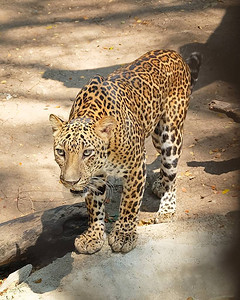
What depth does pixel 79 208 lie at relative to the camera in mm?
7145

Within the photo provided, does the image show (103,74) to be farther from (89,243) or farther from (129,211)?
(89,243)

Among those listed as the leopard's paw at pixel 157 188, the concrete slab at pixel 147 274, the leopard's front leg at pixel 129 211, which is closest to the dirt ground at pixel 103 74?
the leopard's paw at pixel 157 188

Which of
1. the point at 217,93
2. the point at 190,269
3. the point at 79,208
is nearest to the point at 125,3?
the point at 217,93

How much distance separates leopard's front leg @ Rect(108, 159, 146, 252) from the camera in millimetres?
6371

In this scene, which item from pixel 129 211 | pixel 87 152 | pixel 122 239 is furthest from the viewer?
pixel 129 211

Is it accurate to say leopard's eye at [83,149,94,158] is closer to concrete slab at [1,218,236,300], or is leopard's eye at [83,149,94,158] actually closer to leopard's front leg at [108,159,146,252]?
leopard's front leg at [108,159,146,252]

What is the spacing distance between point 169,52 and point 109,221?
7.82ft

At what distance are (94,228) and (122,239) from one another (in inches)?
16.8

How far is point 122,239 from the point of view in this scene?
21.1 ft

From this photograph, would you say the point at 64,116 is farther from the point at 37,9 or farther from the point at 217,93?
the point at 37,9

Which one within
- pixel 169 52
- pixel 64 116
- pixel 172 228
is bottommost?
pixel 64 116

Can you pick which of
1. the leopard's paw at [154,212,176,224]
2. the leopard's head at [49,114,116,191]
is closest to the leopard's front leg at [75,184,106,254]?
the leopard's head at [49,114,116,191]

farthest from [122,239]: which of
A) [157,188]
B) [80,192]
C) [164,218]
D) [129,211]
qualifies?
[157,188]

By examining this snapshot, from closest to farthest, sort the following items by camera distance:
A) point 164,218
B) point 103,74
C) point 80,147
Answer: point 80,147
point 164,218
point 103,74
